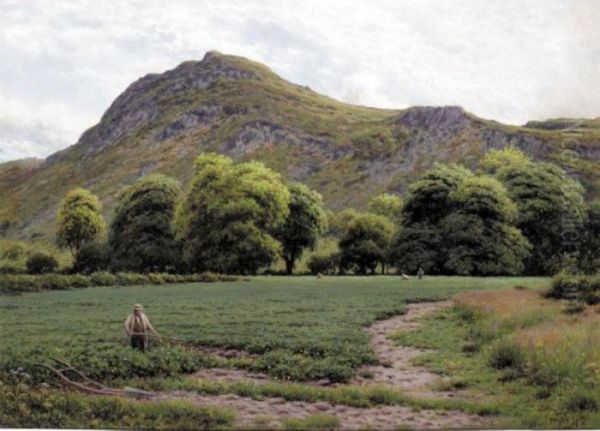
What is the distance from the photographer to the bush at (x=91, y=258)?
13523 mm

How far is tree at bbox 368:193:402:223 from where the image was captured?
1593 centimetres

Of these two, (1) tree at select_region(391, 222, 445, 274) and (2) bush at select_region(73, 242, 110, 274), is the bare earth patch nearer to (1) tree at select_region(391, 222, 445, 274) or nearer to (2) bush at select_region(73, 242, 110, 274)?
(2) bush at select_region(73, 242, 110, 274)

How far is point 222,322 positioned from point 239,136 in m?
4.05

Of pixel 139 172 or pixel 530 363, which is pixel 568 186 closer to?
pixel 530 363

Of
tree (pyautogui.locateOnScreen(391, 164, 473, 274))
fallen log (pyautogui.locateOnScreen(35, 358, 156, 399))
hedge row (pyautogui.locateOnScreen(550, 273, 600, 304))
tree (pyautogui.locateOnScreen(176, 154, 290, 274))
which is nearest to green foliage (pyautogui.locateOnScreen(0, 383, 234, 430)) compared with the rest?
fallen log (pyautogui.locateOnScreen(35, 358, 156, 399))

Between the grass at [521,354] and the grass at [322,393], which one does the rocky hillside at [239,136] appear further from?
the grass at [322,393]

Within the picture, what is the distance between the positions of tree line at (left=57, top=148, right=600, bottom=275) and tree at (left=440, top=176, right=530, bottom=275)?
0.02 meters

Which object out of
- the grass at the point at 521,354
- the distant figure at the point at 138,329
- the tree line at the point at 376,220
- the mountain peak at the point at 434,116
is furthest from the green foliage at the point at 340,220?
the distant figure at the point at 138,329

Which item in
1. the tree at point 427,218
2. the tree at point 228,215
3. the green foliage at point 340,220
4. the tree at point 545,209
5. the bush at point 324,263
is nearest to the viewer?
the tree at point 545,209

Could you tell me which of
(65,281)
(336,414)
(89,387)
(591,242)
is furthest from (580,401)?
(65,281)

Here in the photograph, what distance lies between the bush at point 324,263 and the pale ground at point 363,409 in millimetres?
6790

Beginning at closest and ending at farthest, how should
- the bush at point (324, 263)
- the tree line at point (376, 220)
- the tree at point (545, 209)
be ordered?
the tree at point (545, 209) < the tree line at point (376, 220) < the bush at point (324, 263)

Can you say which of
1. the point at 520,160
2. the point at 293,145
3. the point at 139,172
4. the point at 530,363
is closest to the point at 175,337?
the point at 139,172

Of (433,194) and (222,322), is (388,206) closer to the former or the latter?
(433,194)
